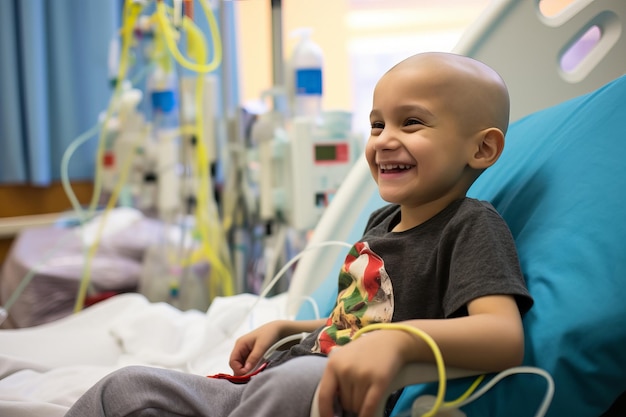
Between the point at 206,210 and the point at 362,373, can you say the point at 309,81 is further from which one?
the point at 362,373

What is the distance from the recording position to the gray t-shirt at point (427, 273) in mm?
725

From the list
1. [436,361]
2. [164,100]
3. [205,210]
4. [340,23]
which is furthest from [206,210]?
[436,361]

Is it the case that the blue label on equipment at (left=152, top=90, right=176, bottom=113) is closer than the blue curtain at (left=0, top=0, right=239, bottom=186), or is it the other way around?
the blue label on equipment at (left=152, top=90, right=176, bottom=113)

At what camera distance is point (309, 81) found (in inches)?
78.0

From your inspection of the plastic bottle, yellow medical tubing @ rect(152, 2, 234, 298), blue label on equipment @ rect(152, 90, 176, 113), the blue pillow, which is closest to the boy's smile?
the blue pillow

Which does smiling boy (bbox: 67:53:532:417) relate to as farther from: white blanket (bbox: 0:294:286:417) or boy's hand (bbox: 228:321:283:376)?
white blanket (bbox: 0:294:286:417)

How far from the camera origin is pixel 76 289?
233cm

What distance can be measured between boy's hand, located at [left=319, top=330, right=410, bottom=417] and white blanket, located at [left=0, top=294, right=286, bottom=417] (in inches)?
21.2

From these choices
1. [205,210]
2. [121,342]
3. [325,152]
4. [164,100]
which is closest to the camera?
[121,342]

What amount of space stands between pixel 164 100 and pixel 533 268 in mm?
1804

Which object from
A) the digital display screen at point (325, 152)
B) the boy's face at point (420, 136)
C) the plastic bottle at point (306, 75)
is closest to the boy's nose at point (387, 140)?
the boy's face at point (420, 136)

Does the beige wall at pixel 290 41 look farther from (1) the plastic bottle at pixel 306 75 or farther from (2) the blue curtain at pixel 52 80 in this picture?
(1) the plastic bottle at pixel 306 75

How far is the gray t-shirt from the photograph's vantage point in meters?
0.72

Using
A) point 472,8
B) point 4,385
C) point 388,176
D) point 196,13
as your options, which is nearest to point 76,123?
point 196,13
